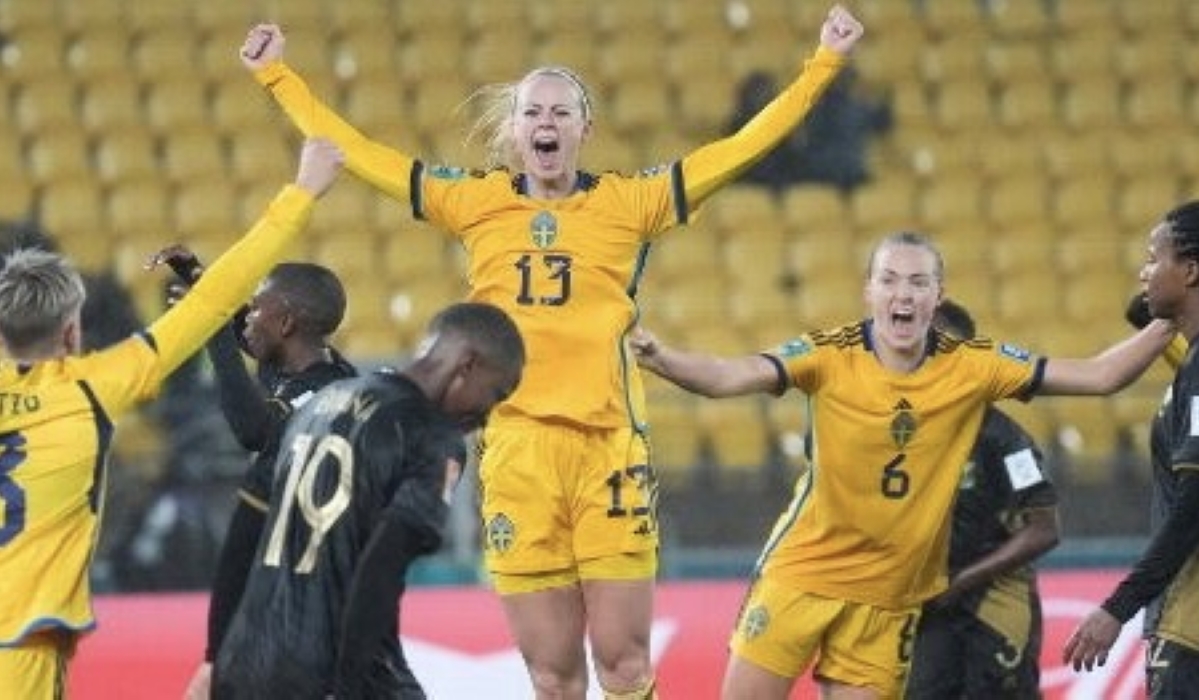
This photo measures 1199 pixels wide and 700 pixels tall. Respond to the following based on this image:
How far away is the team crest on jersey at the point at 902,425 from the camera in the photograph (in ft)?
26.6

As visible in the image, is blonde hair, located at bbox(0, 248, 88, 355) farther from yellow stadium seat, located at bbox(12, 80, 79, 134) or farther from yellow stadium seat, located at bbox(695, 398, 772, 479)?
yellow stadium seat, located at bbox(12, 80, 79, 134)

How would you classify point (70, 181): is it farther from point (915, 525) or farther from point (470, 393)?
point (470, 393)

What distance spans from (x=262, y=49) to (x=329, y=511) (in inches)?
104

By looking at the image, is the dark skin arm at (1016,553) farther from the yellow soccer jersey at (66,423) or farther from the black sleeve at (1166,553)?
the yellow soccer jersey at (66,423)

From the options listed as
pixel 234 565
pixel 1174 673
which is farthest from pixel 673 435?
pixel 234 565

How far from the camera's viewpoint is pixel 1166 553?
24.5ft

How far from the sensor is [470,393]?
20.1ft

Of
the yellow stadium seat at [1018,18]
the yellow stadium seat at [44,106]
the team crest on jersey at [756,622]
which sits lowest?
the team crest on jersey at [756,622]

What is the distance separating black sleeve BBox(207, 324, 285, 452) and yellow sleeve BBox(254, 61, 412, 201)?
0.98 m

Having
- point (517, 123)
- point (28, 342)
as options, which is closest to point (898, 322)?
point (517, 123)

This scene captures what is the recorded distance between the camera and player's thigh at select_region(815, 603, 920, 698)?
827cm

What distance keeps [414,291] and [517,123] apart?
25.2 feet

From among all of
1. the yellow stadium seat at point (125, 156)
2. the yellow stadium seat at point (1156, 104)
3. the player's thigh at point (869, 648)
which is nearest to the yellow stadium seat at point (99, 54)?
the yellow stadium seat at point (125, 156)

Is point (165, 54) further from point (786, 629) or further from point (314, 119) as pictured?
point (786, 629)
